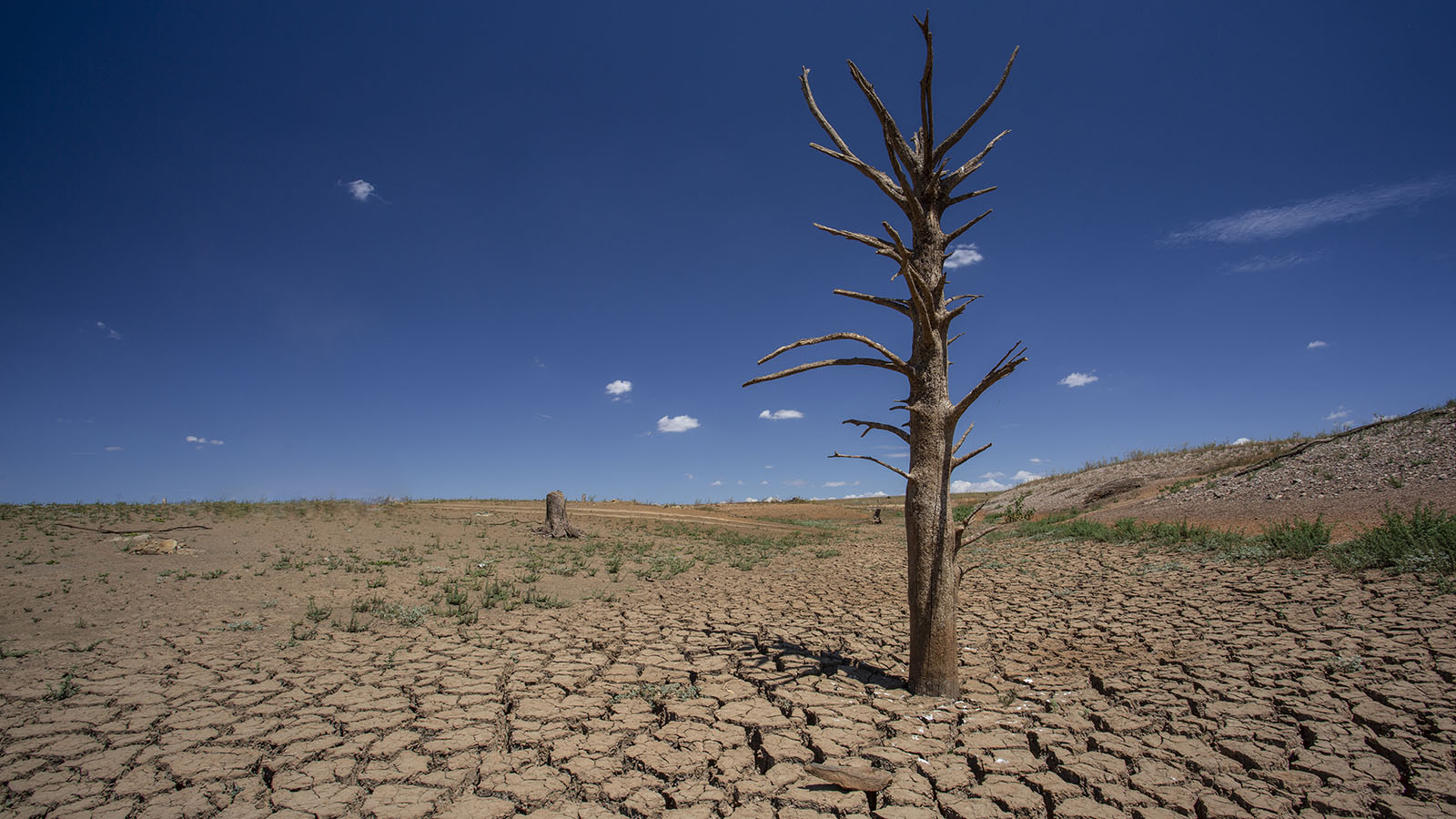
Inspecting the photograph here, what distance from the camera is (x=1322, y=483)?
37.0 ft

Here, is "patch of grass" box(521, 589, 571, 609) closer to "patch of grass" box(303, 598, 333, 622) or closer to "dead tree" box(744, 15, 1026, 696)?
"patch of grass" box(303, 598, 333, 622)

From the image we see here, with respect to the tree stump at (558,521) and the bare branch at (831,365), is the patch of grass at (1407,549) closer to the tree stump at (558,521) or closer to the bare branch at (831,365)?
the bare branch at (831,365)

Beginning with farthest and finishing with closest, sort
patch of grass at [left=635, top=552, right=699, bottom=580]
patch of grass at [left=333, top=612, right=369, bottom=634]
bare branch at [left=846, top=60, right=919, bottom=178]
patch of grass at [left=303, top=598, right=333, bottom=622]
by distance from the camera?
patch of grass at [left=635, top=552, right=699, bottom=580] < patch of grass at [left=303, top=598, right=333, bottom=622] < patch of grass at [left=333, top=612, right=369, bottom=634] < bare branch at [left=846, top=60, right=919, bottom=178]

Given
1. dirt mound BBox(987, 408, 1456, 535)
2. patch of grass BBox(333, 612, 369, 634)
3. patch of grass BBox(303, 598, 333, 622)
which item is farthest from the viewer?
dirt mound BBox(987, 408, 1456, 535)

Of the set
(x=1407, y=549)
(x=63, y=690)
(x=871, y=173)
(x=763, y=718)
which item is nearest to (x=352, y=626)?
(x=63, y=690)

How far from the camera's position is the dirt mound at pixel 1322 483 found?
9469mm

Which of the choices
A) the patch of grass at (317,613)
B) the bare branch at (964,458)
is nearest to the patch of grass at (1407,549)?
the bare branch at (964,458)

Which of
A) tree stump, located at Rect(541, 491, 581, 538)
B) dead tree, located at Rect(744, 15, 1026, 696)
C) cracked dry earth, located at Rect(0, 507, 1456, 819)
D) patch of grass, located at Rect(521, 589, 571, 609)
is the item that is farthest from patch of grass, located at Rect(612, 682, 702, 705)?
tree stump, located at Rect(541, 491, 581, 538)

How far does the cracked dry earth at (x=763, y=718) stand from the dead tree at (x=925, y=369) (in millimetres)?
585

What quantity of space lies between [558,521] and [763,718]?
10849mm

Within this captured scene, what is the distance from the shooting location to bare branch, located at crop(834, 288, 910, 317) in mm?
3874

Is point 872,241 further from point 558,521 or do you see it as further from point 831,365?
point 558,521

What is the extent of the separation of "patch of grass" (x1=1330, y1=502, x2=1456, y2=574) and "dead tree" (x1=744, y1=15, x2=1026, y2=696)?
565 centimetres

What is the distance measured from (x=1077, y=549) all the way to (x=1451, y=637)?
20.1 feet
